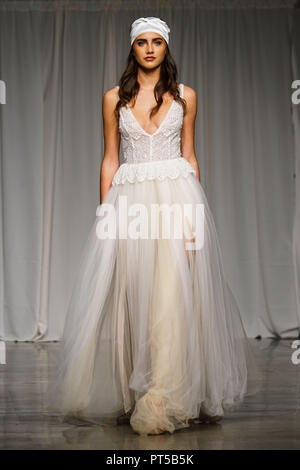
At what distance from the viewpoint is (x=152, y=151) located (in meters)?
2.39

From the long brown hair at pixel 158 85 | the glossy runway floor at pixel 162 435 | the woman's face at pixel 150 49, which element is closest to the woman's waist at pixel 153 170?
the long brown hair at pixel 158 85

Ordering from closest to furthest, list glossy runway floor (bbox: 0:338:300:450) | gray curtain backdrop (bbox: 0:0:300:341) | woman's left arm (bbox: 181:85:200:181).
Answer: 1. glossy runway floor (bbox: 0:338:300:450)
2. woman's left arm (bbox: 181:85:200:181)
3. gray curtain backdrop (bbox: 0:0:300:341)

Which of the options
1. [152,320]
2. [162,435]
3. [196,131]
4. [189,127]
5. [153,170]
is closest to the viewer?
[162,435]

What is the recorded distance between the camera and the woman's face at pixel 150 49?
2.40 meters

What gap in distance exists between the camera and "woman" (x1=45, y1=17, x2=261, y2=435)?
2193 millimetres

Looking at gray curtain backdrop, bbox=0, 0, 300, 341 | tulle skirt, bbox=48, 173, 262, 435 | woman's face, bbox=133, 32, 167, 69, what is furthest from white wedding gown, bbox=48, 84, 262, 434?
gray curtain backdrop, bbox=0, 0, 300, 341

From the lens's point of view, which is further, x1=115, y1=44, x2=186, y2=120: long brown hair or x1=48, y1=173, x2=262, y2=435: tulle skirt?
x1=115, y1=44, x2=186, y2=120: long brown hair

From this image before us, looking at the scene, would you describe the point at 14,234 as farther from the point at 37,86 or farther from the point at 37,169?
the point at 37,86

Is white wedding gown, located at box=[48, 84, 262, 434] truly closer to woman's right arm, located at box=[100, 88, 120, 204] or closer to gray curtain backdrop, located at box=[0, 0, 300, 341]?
woman's right arm, located at box=[100, 88, 120, 204]

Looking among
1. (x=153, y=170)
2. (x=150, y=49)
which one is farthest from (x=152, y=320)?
(x=150, y=49)

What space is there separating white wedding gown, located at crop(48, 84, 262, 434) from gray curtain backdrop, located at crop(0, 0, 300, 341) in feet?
9.67

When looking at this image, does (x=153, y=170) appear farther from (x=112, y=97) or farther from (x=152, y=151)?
(x=112, y=97)

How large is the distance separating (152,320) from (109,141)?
2.03 ft
